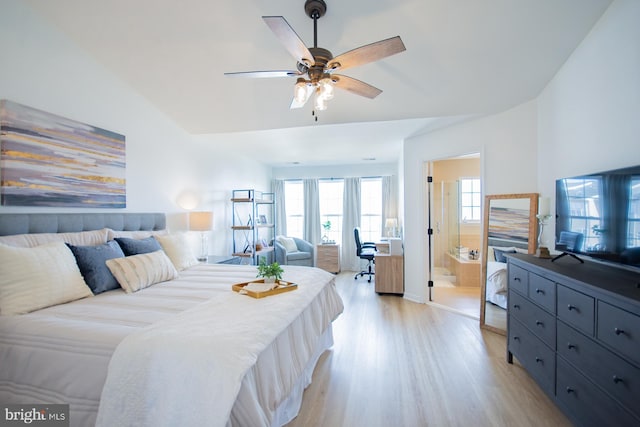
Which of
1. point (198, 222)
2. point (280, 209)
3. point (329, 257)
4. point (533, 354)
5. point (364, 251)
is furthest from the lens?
point (280, 209)

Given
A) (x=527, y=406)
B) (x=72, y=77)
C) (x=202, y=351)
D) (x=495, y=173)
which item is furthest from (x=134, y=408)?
(x=495, y=173)

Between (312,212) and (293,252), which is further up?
(312,212)

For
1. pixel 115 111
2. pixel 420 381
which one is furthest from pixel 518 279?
pixel 115 111

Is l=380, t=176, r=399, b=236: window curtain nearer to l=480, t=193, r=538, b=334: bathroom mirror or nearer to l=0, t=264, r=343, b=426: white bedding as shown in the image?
l=480, t=193, r=538, b=334: bathroom mirror

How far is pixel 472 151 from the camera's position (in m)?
3.47

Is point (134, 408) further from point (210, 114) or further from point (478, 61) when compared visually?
point (478, 61)

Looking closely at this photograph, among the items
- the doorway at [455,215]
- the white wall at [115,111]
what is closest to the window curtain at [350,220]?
the doorway at [455,215]

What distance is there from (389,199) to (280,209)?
2.66m

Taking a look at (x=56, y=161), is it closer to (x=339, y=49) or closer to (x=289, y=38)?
(x=289, y=38)

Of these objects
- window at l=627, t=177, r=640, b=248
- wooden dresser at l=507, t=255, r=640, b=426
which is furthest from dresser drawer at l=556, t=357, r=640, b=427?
window at l=627, t=177, r=640, b=248

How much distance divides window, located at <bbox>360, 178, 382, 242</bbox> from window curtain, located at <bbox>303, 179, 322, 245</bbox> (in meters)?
1.06

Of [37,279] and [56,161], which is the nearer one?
[37,279]

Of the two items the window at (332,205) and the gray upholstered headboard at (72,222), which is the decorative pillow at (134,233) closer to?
the gray upholstered headboard at (72,222)

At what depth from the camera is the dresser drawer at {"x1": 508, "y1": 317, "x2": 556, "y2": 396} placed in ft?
5.96
